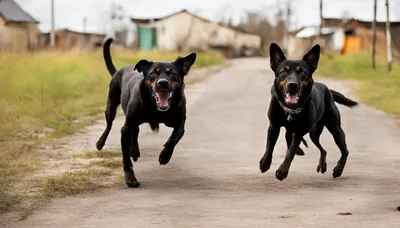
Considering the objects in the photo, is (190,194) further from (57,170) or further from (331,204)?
(57,170)

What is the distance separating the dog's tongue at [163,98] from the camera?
28.0ft

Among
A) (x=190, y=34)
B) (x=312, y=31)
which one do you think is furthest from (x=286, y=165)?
(x=190, y=34)

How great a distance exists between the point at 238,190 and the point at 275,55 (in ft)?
4.43

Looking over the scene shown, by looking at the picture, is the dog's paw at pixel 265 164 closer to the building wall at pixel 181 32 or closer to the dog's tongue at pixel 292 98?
the dog's tongue at pixel 292 98

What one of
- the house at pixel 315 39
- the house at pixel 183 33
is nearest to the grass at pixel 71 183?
the house at pixel 315 39

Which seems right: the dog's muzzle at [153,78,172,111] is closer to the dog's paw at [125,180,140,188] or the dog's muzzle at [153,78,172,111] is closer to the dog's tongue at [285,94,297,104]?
the dog's paw at [125,180,140,188]

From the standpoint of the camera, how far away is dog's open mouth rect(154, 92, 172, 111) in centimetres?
854

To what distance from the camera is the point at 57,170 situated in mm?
9867

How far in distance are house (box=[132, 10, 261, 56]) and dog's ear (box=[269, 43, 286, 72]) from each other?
243 ft

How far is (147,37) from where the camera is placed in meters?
86.9

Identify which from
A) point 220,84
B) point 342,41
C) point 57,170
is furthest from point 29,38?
point 57,170

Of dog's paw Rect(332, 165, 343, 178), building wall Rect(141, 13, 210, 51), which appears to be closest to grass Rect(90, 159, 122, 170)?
dog's paw Rect(332, 165, 343, 178)

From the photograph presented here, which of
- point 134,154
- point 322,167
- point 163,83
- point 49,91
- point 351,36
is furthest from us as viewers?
point 351,36

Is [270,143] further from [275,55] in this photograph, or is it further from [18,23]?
[18,23]
